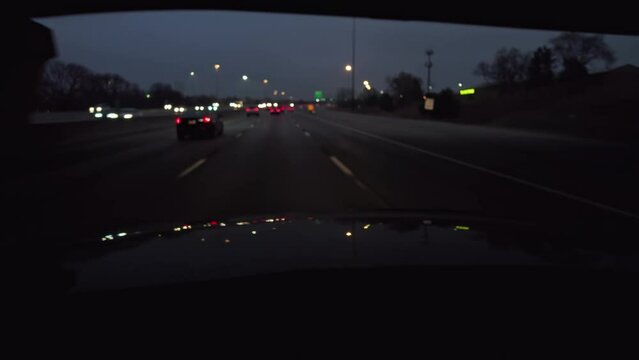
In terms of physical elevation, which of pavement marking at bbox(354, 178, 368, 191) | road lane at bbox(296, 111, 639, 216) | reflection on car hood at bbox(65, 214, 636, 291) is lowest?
road lane at bbox(296, 111, 639, 216)

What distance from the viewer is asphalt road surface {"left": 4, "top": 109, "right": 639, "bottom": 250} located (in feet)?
29.6

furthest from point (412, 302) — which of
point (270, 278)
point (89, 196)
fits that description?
point (89, 196)

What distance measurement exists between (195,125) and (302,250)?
27557 millimetres

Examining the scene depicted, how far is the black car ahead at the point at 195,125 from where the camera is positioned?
30.2m

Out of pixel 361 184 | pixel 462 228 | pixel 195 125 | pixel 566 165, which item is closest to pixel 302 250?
pixel 462 228

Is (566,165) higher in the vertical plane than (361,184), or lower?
lower

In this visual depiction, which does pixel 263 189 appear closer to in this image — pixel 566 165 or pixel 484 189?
pixel 484 189

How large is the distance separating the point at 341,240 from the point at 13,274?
6.71 feet

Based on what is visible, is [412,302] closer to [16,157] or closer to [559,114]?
[16,157]

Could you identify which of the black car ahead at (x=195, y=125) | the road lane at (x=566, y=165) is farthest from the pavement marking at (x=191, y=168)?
the black car ahead at (x=195, y=125)

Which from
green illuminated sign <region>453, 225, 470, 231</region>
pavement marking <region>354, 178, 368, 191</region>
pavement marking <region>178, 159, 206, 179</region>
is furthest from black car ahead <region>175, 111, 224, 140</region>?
green illuminated sign <region>453, 225, 470, 231</region>

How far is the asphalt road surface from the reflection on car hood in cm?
94

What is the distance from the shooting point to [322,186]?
12.4m

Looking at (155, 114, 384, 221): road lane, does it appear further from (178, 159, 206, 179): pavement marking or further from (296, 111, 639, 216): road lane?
(296, 111, 639, 216): road lane
